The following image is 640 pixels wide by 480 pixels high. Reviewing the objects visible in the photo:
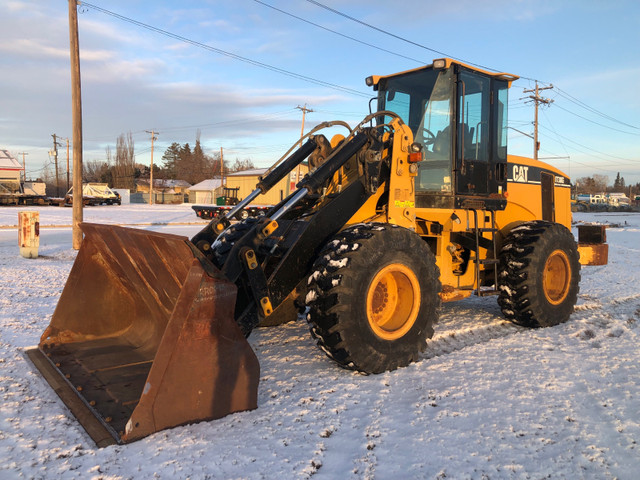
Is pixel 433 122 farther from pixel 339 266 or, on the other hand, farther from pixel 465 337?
pixel 339 266

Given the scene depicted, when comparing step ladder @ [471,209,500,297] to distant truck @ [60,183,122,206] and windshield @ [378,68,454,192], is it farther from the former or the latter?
distant truck @ [60,183,122,206]

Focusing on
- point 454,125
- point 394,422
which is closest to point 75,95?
point 454,125

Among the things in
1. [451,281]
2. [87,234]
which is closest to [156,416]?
[87,234]

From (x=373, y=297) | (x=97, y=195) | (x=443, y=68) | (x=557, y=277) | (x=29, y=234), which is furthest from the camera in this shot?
(x=97, y=195)

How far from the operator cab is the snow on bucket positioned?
8.70 metres

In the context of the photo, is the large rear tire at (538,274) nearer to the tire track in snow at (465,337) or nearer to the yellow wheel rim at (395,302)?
the tire track in snow at (465,337)

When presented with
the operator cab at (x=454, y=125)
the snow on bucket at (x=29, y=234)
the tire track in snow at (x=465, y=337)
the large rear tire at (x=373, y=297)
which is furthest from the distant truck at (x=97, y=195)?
the large rear tire at (x=373, y=297)

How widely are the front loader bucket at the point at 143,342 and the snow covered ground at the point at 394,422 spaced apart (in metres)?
0.13

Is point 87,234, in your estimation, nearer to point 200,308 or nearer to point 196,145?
point 200,308

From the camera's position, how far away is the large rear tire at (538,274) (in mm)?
5590

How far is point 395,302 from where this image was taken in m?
4.59

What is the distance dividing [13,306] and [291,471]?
528 cm

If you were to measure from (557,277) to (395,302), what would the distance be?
2816 millimetres

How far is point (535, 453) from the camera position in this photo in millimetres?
2918
